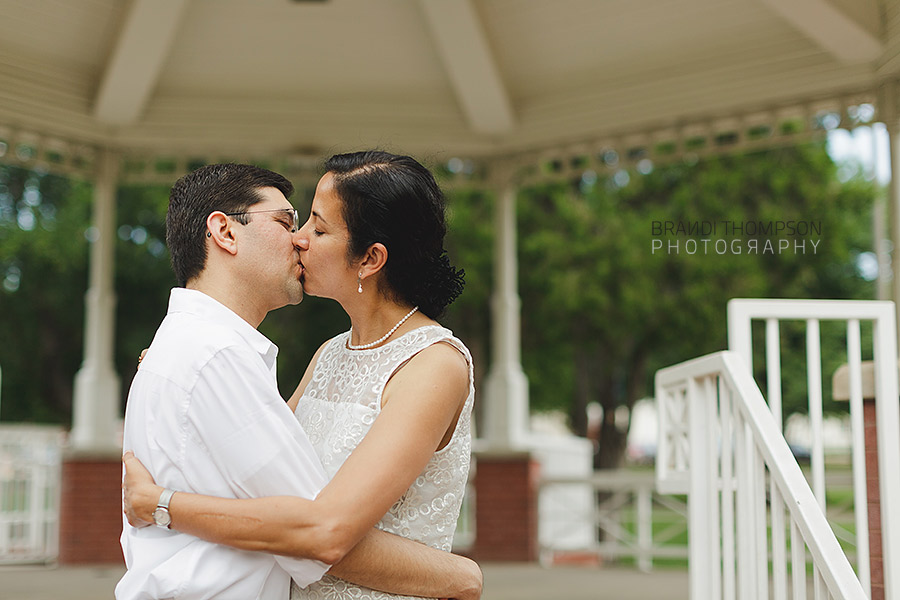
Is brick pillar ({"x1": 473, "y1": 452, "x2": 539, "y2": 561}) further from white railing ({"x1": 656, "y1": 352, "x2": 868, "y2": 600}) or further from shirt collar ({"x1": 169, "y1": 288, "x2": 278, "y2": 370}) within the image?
shirt collar ({"x1": 169, "y1": 288, "x2": 278, "y2": 370})

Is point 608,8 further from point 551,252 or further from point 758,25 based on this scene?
point 551,252

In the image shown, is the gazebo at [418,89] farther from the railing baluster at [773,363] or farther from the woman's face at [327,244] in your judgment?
the woman's face at [327,244]

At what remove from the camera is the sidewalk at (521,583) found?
23.8ft

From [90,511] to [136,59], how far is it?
160 inches

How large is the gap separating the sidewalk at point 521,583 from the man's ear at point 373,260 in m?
5.21

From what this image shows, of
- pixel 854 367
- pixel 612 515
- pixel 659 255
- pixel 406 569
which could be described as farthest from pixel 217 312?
pixel 659 255

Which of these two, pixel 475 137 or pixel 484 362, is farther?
pixel 484 362

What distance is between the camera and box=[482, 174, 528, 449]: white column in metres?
9.46

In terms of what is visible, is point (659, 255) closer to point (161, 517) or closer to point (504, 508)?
point (504, 508)

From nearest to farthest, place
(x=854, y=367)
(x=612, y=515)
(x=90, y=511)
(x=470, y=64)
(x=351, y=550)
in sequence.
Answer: (x=351, y=550), (x=854, y=367), (x=470, y=64), (x=90, y=511), (x=612, y=515)

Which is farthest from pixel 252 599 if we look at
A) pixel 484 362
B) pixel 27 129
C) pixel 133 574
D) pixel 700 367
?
pixel 484 362

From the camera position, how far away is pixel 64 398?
19438 millimetres

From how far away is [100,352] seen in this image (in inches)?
373

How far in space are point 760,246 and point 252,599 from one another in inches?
613
